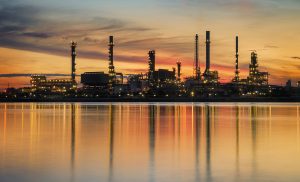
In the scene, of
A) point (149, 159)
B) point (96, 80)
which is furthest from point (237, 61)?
point (149, 159)

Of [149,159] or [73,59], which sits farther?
[73,59]

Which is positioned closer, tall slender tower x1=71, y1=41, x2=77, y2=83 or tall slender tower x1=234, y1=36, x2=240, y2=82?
tall slender tower x1=234, y1=36, x2=240, y2=82

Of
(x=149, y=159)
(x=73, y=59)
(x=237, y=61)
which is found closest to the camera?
(x=149, y=159)

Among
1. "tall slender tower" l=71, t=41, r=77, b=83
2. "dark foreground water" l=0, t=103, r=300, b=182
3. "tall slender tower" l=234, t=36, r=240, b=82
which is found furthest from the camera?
"tall slender tower" l=71, t=41, r=77, b=83

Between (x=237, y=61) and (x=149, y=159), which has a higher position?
(x=237, y=61)

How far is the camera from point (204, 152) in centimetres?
1772

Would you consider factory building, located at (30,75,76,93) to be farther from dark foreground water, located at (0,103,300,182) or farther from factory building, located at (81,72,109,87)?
dark foreground water, located at (0,103,300,182)

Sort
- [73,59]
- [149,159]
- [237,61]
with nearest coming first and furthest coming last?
[149,159] → [237,61] → [73,59]

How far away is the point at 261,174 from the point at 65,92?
574ft

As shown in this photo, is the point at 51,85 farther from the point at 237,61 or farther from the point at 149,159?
the point at 149,159

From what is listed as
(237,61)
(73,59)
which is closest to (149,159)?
(237,61)

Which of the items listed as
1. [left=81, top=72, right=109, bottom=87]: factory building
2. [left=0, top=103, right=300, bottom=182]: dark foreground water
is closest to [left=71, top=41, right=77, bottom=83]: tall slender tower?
[left=81, top=72, right=109, bottom=87]: factory building

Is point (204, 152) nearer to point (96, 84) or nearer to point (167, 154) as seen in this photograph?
point (167, 154)

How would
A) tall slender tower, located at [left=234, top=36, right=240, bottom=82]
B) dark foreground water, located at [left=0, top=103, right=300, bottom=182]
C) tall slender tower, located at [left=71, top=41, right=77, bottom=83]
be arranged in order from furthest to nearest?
Answer: tall slender tower, located at [left=71, top=41, right=77, bottom=83], tall slender tower, located at [left=234, top=36, right=240, bottom=82], dark foreground water, located at [left=0, top=103, right=300, bottom=182]
